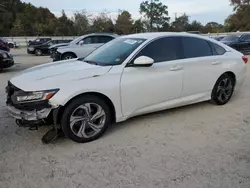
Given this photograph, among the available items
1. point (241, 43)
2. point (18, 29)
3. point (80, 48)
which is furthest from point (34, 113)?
point (18, 29)

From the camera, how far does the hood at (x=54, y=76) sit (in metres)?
3.82

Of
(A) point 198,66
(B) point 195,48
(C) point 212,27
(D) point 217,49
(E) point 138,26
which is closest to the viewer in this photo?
(A) point 198,66

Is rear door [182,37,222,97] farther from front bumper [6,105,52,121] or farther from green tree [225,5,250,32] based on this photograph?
green tree [225,5,250,32]

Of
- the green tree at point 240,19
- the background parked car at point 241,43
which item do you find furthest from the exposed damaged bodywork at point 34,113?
the green tree at point 240,19

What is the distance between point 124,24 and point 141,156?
6176 centimetres

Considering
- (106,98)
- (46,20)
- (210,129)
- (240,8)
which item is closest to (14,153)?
(106,98)

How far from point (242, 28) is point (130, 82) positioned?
2408 inches

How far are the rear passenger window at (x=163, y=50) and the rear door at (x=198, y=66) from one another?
6.8 inches

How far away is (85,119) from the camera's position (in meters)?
4.03

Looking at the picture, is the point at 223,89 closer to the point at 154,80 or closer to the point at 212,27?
the point at 154,80

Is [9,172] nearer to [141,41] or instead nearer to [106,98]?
[106,98]

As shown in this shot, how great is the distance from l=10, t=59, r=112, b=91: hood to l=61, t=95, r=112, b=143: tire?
0.33m

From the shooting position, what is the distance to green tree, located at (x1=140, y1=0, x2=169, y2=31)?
73438 millimetres

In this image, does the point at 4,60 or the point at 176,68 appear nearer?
the point at 176,68
